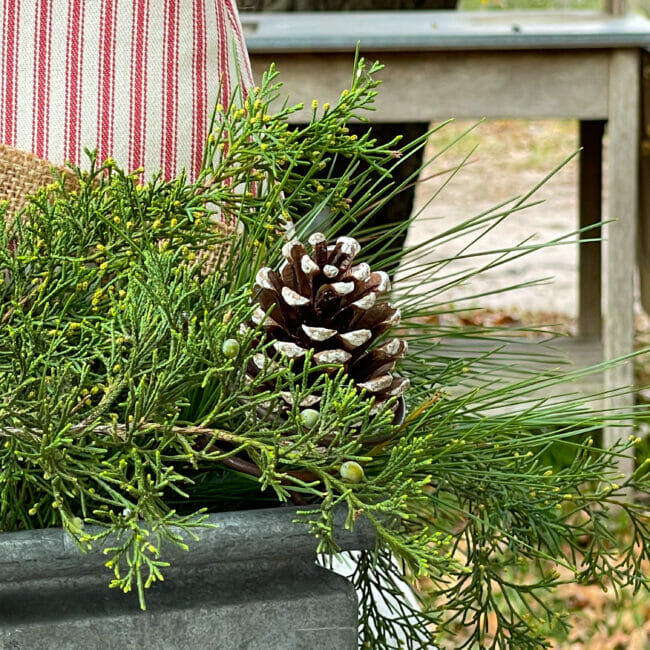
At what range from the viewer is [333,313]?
0.62 meters

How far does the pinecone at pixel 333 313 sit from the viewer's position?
0.61 meters

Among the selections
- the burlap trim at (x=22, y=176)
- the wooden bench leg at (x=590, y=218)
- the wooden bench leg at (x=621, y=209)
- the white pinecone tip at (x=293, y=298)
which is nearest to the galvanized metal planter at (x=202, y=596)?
the white pinecone tip at (x=293, y=298)

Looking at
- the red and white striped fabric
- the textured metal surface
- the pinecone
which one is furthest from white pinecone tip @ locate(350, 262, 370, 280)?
the textured metal surface

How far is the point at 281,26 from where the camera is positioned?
103 inches

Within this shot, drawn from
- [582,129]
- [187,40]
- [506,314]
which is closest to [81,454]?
[187,40]

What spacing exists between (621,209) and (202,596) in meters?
1.90

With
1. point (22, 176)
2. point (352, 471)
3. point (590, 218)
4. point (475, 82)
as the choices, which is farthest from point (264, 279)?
point (590, 218)

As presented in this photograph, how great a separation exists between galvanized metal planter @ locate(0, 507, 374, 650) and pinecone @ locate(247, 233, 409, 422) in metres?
0.09

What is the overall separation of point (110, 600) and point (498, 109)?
1.85m

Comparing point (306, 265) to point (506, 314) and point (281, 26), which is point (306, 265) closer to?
point (281, 26)

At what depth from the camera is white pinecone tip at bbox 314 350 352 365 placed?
0.59 metres

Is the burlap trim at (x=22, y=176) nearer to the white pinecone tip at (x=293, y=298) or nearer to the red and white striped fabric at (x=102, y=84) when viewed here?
the red and white striped fabric at (x=102, y=84)

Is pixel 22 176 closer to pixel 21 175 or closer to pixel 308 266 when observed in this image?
pixel 21 175

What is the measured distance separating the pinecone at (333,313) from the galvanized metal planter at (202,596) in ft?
0.30
